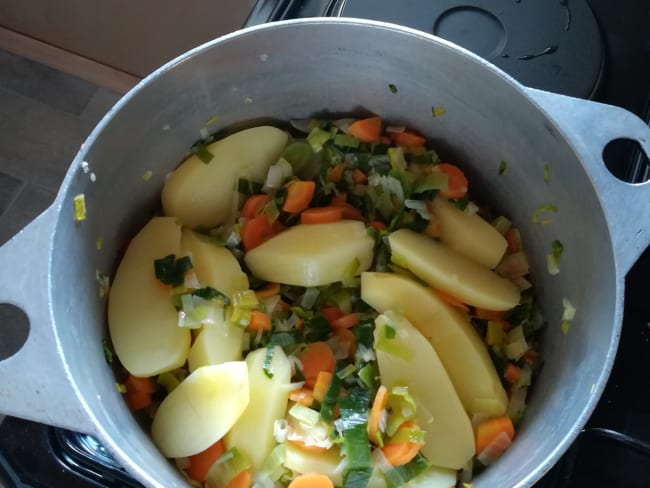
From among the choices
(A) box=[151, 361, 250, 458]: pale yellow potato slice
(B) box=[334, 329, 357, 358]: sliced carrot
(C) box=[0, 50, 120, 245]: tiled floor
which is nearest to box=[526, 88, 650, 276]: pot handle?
(B) box=[334, 329, 357, 358]: sliced carrot

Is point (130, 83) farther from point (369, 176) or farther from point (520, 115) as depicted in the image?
point (520, 115)

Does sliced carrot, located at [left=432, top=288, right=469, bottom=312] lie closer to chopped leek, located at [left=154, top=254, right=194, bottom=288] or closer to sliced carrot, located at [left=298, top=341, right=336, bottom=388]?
sliced carrot, located at [left=298, top=341, right=336, bottom=388]

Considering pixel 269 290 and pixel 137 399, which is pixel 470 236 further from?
pixel 137 399

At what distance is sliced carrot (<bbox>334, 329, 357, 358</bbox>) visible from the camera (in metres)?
0.84

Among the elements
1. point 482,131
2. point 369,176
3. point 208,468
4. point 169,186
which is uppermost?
point 482,131

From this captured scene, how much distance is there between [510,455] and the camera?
2.38 ft

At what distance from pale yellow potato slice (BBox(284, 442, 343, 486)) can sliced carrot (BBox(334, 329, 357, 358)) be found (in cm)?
13

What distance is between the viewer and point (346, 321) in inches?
33.5

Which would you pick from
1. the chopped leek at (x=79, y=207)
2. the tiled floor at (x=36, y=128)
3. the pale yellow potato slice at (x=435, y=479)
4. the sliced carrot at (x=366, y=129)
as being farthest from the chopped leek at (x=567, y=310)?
the tiled floor at (x=36, y=128)

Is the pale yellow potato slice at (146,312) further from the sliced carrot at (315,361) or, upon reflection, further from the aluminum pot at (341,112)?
the sliced carrot at (315,361)

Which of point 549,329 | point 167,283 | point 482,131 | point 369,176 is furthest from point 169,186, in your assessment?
point 549,329

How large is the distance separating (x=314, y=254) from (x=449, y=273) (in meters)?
0.16

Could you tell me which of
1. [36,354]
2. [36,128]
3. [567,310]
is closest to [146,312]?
[36,354]

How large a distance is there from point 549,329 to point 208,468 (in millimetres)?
440
